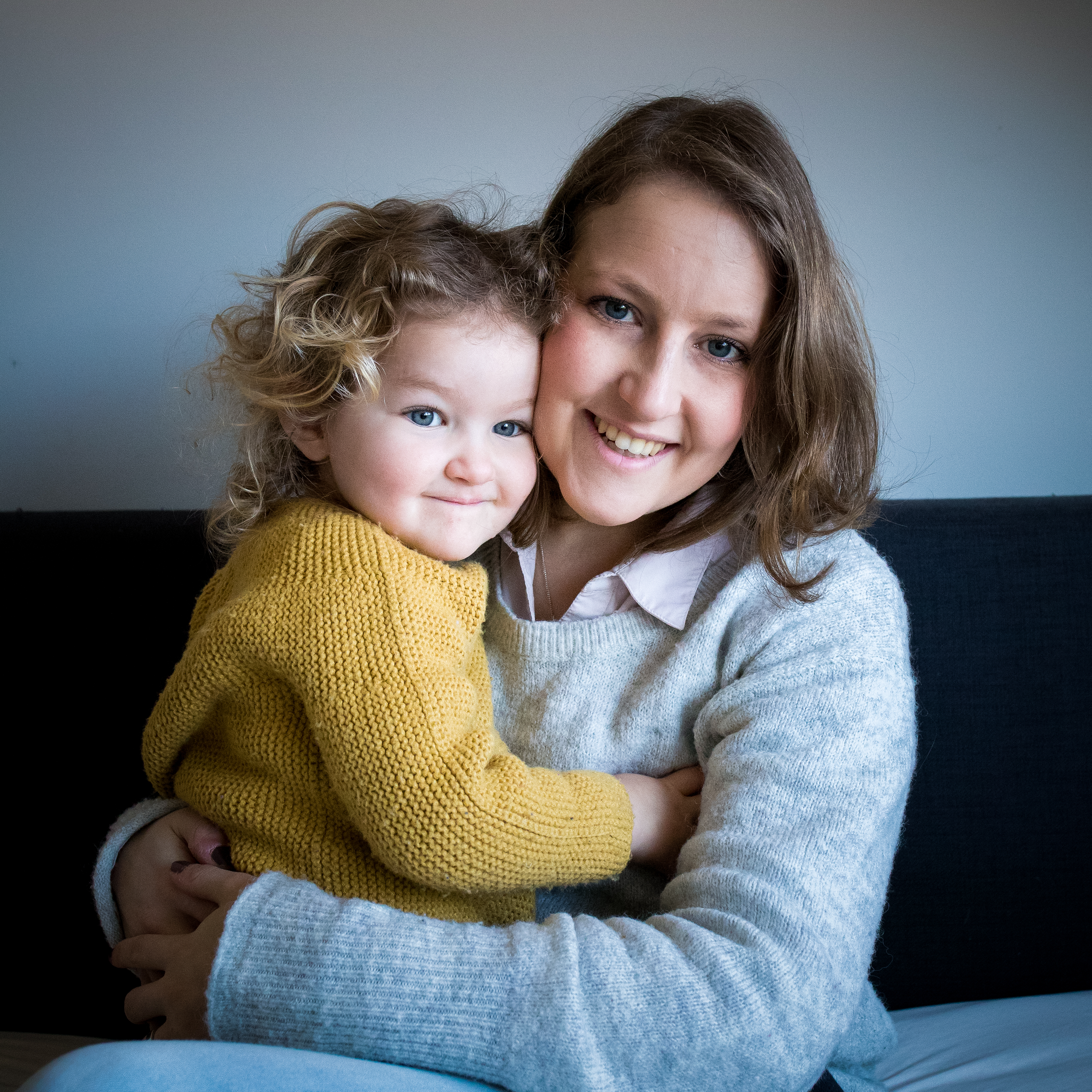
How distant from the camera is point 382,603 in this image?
0.93 metres

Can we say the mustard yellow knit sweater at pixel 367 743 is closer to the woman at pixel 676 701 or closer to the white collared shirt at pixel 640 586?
the woman at pixel 676 701

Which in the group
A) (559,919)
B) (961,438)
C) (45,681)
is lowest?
(45,681)

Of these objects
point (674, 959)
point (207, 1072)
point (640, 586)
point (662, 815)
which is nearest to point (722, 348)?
point (640, 586)

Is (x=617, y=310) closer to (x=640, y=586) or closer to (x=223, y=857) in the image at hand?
(x=640, y=586)

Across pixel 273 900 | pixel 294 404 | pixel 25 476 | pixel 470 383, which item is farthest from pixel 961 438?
pixel 25 476

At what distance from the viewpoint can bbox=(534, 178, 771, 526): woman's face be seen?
1.07m

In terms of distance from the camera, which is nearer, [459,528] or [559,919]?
[559,919]

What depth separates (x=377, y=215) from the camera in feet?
3.84

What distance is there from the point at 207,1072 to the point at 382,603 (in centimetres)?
41

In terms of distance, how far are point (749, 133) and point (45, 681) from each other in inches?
53.2

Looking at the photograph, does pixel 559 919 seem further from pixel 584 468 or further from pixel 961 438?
pixel 961 438

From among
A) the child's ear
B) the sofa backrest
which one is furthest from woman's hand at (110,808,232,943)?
the sofa backrest

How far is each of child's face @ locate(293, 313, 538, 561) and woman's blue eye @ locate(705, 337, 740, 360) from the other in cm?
21

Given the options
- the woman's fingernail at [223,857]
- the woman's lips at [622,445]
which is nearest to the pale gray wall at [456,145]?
the woman's lips at [622,445]
